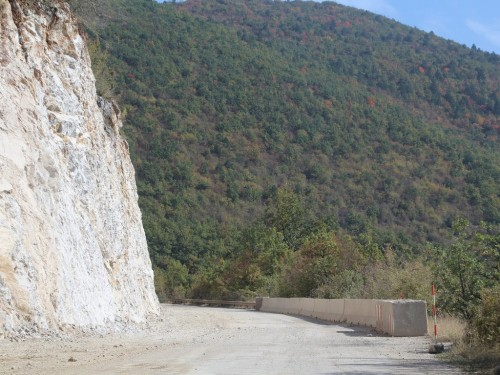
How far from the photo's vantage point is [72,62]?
893 inches

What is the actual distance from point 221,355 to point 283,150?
92.6 m

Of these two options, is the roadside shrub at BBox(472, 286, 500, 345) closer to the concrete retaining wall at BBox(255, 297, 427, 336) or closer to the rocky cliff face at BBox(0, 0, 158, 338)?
the concrete retaining wall at BBox(255, 297, 427, 336)

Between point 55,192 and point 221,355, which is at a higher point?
point 55,192

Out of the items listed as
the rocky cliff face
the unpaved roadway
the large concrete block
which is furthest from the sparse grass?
the rocky cliff face

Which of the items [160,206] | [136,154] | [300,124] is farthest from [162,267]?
[300,124]

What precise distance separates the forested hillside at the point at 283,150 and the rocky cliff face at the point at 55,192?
72.4ft

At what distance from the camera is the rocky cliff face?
15.9m

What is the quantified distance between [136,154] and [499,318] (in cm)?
8458

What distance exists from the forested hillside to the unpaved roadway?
24553 mm

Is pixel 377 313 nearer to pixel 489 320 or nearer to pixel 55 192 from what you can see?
pixel 489 320

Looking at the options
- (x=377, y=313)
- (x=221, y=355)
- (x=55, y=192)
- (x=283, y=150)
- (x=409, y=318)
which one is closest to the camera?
(x=221, y=355)

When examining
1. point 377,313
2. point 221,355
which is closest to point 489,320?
point 221,355

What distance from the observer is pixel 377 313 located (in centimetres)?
2169

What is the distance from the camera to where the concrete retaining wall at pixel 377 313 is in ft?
63.4
